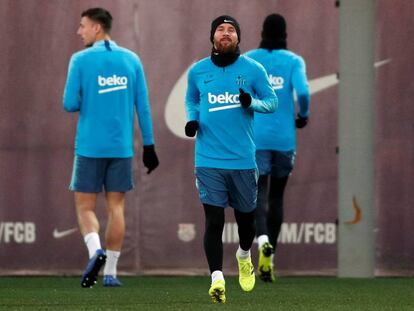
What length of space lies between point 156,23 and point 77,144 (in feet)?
7.31

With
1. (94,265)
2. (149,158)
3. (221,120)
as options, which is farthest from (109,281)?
(221,120)

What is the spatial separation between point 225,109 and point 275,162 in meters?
2.67

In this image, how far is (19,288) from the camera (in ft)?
37.6

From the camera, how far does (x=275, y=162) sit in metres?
12.1

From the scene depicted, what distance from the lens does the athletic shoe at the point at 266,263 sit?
38.4 feet

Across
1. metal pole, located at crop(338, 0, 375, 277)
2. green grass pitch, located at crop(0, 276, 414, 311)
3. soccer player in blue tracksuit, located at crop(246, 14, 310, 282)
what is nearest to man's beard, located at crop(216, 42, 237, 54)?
green grass pitch, located at crop(0, 276, 414, 311)

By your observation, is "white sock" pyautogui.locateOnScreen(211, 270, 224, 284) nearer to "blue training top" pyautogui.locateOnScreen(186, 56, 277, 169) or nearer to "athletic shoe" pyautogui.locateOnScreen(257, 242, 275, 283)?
"blue training top" pyautogui.locateOnScreen(186, 56, 277, 169)

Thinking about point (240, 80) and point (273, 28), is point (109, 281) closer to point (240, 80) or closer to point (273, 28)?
point (273, 28)

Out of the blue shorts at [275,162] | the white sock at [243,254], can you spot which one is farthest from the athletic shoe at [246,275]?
the blue shorts at [275,162]

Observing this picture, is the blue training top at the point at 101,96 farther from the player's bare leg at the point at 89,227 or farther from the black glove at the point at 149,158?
the player's bare leg at the point at 89,227

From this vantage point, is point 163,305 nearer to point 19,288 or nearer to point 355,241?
point 19,288

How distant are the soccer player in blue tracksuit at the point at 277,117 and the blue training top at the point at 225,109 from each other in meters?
2.36

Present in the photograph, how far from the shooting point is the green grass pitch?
9.40 metres

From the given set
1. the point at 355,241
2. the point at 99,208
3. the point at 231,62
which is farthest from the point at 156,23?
the point at 231,62
